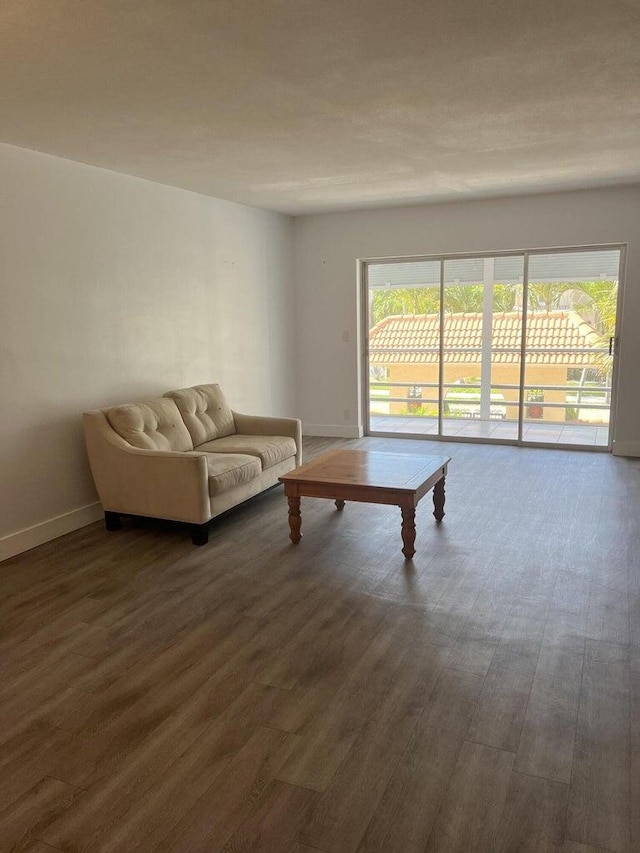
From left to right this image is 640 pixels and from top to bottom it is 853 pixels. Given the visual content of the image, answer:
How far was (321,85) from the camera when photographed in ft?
9.86

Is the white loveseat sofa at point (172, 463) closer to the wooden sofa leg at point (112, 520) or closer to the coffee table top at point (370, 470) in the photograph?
the wooden sofa leg at point (112, 520)

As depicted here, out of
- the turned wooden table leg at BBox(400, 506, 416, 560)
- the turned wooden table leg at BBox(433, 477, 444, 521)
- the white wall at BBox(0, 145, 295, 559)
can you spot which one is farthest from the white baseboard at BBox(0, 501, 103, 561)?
the turned wooden table leg at BBox(433, 477, 444, 521)

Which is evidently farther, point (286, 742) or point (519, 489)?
point (519, 489)

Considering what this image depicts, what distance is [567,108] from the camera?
11.3 ft

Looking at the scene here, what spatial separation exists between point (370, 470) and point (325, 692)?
73.3 inches

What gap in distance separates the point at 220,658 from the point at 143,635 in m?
0.45

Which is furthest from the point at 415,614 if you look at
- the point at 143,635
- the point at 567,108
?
the point at 567,108

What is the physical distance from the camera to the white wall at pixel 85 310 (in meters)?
3.99

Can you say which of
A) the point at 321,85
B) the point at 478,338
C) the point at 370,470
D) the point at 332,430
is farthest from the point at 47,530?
the point at 478,338

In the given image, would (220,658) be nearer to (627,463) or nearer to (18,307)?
(18,307)

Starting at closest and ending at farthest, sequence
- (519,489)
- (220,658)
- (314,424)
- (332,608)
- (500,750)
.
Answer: (500,750) → (220,658) → (332,608) → (519,489) → (314,424)

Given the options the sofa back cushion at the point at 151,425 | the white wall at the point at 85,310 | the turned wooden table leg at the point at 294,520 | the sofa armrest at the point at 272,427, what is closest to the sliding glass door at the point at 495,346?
the white wall at the point at 85,310

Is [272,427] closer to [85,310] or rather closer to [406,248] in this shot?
[85,310]

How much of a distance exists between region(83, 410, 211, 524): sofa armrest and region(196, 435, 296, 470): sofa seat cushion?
67 cm
